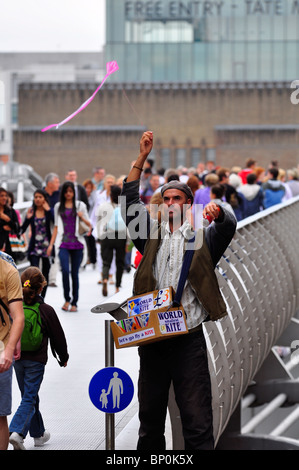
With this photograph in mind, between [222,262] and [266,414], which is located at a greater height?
[222,262]

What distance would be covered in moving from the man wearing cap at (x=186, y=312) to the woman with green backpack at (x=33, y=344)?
46.4 inches

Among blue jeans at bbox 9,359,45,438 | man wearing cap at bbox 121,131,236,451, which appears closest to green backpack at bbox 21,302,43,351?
blue jeans at bbox 9,359,45,438

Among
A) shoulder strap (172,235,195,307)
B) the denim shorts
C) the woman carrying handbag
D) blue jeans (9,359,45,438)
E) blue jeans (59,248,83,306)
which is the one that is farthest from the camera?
blue jeans (59,248,83,306)

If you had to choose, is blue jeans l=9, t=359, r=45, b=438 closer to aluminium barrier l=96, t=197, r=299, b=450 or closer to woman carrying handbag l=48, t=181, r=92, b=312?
aluminium barrier l=96, t=197, r=299, b=450

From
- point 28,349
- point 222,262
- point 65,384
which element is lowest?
point 65,384

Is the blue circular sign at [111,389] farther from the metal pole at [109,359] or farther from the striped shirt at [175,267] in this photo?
the striped shirt at [175,267]

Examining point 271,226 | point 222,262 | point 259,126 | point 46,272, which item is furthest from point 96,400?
point 259,126

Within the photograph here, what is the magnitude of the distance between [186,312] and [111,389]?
1.63ft

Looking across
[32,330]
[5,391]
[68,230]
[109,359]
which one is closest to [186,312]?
[109,359]

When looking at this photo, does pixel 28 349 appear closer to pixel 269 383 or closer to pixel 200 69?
pixel 269 383

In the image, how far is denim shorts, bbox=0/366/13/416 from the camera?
5.00m

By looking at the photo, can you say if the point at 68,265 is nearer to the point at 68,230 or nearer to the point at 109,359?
the point at 68,230

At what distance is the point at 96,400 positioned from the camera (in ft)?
14.5
